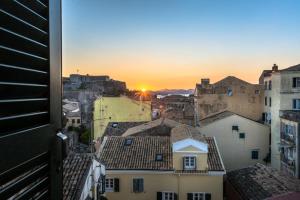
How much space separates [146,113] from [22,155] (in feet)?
80.3

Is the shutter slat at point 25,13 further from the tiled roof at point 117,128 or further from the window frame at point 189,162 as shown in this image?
the tiled roof at point 117,128

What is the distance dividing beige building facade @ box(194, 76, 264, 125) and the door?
23.0 m

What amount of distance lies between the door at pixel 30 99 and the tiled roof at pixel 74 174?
5.41m

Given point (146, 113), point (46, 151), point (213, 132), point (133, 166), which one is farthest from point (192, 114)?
point (46, 151)

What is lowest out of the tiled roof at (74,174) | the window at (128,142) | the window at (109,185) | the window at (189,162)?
the window at (109,185)

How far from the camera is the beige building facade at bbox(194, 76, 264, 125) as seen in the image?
78.5 ft

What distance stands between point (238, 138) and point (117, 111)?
29.3ft

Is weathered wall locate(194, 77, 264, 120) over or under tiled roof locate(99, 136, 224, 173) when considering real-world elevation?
over

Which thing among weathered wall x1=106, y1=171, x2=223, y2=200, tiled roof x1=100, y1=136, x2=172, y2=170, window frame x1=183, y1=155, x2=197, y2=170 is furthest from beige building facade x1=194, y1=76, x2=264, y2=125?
weathered wall x1=106, y1=171, x2=223, y2=200

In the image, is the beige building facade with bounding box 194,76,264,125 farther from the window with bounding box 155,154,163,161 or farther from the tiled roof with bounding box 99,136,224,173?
the window with bounding box 155,154,163,161

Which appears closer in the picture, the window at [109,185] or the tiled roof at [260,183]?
the tiled roof at [260,183]

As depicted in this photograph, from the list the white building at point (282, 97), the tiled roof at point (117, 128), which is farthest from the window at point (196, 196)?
the tiled roof at point (117, 128)

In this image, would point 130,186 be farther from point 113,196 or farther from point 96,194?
point 96,194

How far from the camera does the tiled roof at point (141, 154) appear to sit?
567 inches
